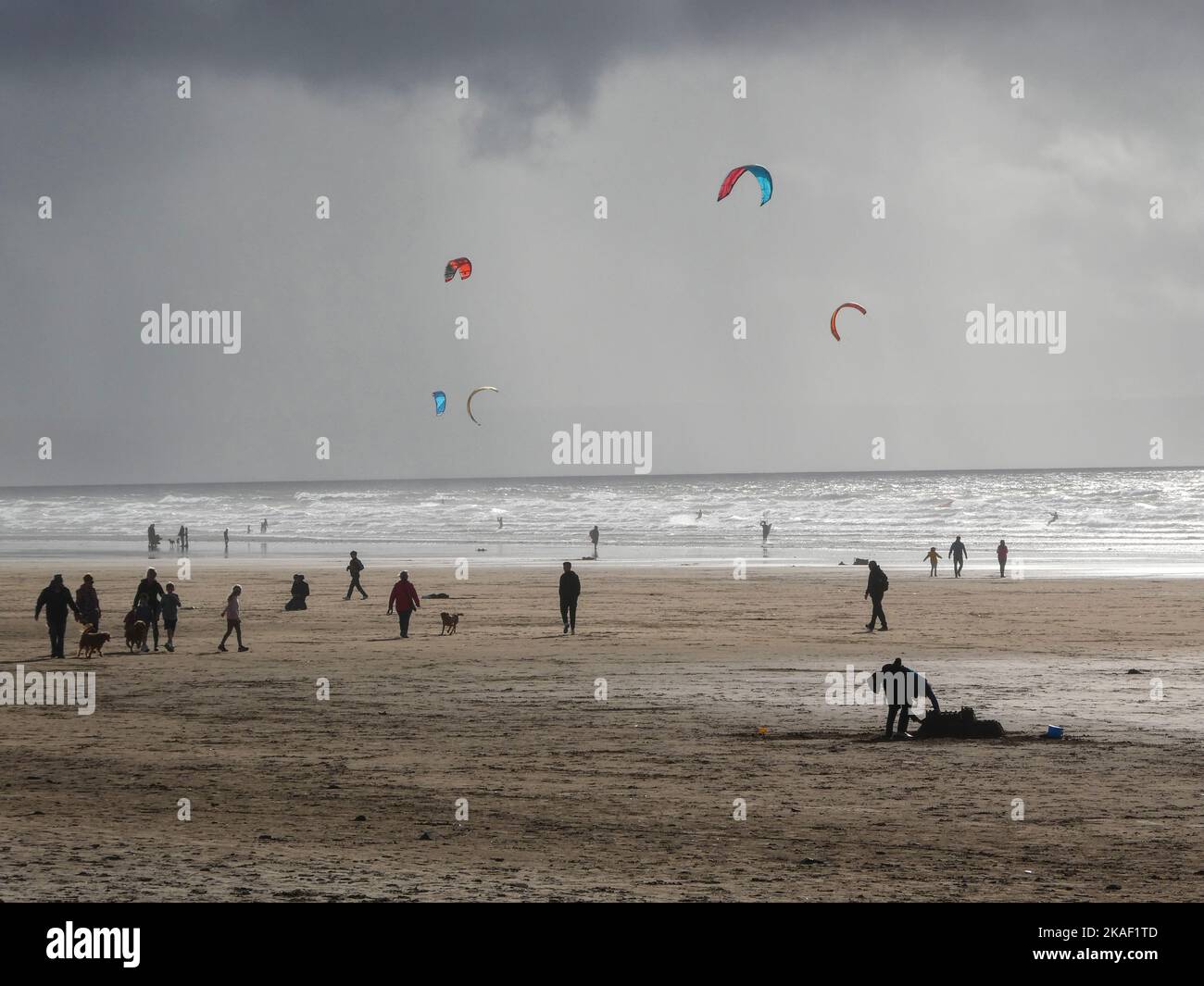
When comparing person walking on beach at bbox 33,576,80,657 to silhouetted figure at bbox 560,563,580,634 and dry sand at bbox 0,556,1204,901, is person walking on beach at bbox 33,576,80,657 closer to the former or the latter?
dry sand at bbox 0,556,1204,901

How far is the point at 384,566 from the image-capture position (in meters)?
51.5

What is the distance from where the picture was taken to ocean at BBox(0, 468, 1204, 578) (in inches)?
2394

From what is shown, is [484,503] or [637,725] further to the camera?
[484,503]

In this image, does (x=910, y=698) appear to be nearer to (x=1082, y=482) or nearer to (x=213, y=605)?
(x=213, y=605)

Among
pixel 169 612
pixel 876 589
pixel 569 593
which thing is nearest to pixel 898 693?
pixel 569 593

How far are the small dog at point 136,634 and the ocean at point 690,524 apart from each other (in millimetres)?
31164

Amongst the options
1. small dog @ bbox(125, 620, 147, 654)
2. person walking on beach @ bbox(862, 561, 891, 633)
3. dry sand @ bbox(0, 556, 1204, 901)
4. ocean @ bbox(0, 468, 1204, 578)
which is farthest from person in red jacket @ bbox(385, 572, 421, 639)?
ocean @ bbox(0, 468, 1204, 578)

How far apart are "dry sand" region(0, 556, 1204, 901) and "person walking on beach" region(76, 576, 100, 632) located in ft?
2.93

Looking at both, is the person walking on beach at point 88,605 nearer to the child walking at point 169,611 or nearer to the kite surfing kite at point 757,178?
the child walking at point 169,611

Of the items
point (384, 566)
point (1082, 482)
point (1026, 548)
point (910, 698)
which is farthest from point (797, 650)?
point (1082, 482)

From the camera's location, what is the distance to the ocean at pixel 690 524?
6081 cm
